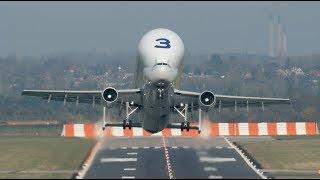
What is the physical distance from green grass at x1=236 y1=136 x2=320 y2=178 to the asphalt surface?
68.8 inches

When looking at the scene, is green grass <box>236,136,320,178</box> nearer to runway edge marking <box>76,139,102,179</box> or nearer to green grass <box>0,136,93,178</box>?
runway edge marking <box>76,139,102,179</box>

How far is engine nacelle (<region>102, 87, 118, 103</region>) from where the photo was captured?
56500 millimetres

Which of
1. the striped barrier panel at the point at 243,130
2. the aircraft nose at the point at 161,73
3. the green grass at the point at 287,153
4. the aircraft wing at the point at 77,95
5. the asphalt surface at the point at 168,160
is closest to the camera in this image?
the asphalt surface at the point at 168,160

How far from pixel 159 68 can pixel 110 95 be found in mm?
5424

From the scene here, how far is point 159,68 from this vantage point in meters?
52.6

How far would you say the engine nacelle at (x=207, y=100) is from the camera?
189ft

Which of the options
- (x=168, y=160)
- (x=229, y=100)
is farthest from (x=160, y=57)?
(x=229, y=100)

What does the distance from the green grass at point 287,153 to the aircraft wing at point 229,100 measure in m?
3.99

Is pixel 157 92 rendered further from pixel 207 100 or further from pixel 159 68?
pixel 207 100

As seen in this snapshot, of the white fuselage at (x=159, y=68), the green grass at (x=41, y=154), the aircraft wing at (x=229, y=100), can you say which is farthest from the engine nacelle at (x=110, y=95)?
the green grass at (x=41, y=154)

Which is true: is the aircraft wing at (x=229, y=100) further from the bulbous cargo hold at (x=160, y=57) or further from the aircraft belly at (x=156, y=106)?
the aircraft belly at (x=156, y=106)

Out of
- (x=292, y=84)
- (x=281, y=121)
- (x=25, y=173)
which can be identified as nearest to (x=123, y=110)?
(x=25, y=173)

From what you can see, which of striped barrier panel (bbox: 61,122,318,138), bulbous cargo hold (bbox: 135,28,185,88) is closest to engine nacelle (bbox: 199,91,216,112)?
bulbous cargo hold (bbox: 135,28,185,88)

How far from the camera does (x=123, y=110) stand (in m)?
64.9
